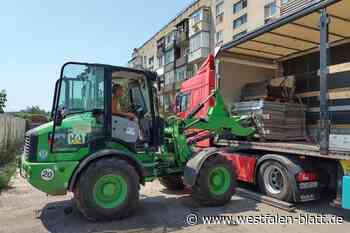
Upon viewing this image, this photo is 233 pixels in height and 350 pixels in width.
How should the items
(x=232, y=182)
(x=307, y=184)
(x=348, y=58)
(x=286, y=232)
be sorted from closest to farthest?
(x=286, y=232) → (x=307, y=184) → (x=232, y=182) → (x=348, y=58)

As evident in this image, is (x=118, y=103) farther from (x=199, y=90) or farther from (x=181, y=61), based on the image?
(x=181, y=61)

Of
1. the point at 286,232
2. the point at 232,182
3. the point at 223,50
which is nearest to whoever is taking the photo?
the point at 286,232

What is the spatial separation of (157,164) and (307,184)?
2.98 meters

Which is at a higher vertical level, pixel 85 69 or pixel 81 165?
pixel 85 69

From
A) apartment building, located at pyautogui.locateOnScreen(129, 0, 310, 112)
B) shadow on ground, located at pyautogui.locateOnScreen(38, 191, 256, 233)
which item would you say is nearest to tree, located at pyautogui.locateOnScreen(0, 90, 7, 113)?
apartment building, located at pyautogui.locateOnScreen(129, 0, 310, 112)

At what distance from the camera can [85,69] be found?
20.2 ft

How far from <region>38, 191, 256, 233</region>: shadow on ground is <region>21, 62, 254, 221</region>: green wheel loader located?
21 cm

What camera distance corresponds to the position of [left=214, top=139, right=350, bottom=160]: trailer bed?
5676 mm

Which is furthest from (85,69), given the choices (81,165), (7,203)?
(7,203)

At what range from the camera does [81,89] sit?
6.19 metres

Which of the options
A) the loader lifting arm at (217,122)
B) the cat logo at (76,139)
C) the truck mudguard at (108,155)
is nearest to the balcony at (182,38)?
the loader lifting arm at (217,122)

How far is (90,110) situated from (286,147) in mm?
3838

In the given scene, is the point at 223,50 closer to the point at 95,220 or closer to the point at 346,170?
the point at 346,170

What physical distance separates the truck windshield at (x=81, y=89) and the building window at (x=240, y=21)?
26889mm
